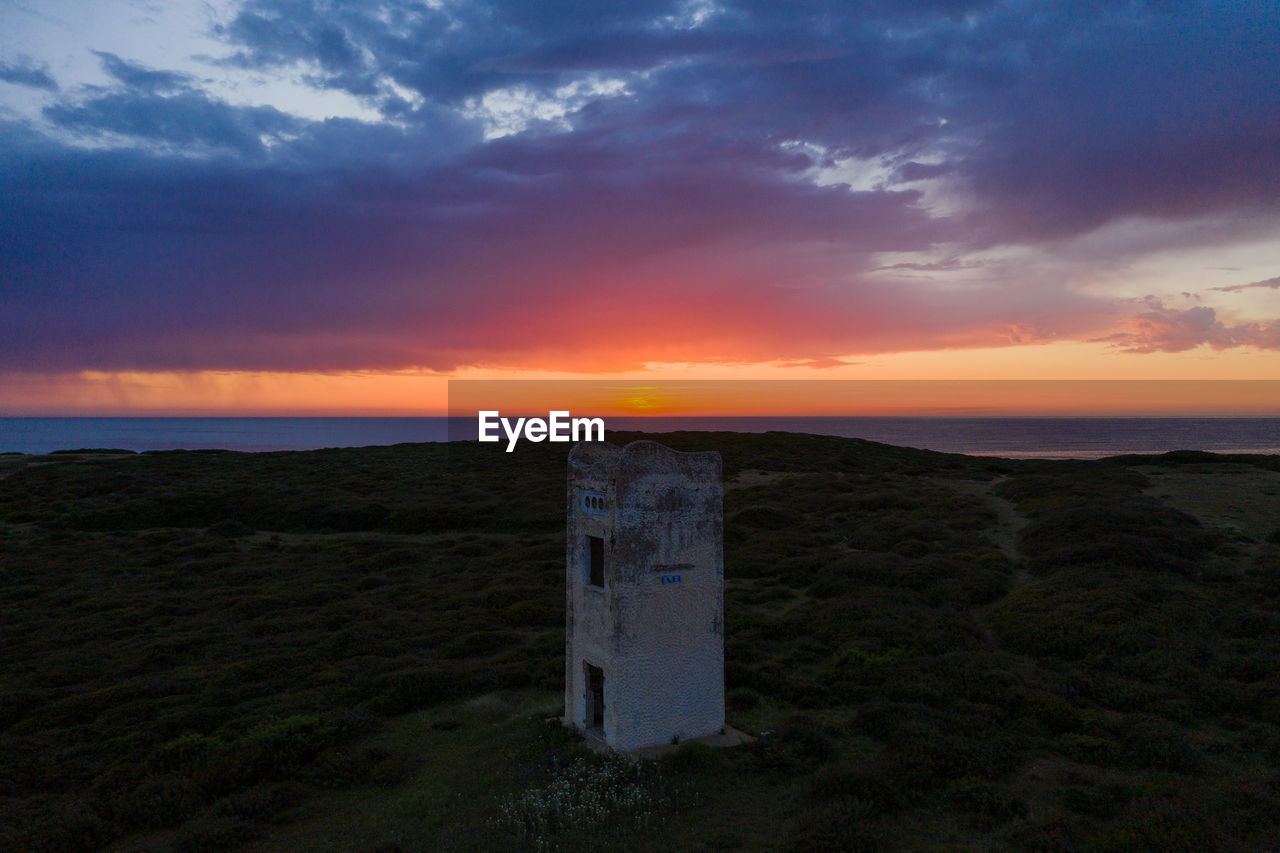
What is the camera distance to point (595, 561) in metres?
14.9

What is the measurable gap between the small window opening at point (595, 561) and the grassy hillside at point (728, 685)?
2.99m

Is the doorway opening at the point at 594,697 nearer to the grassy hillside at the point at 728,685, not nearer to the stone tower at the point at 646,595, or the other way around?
the stone tower at the point at 646,595

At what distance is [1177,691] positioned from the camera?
15.7 meters

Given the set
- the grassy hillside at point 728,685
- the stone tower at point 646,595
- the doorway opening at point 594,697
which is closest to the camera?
the grassy hillside at point 728,685

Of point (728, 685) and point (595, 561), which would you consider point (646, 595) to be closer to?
point (595, 561)

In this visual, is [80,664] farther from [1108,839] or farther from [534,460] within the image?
[534,460]

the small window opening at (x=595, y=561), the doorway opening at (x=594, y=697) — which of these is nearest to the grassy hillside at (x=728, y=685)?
the doorway opening at (x=594, y=697)

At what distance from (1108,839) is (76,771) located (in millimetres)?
17442

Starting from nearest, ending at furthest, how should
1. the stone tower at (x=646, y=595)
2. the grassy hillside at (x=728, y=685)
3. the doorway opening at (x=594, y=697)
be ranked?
the grassy hillside at (x=728, y=685)
the stone tower at (x=646, y=595)
the doorway opening at (x=594, y=697)

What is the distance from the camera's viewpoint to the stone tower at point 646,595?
13.1 metres

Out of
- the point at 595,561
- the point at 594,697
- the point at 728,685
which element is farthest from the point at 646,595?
the point at 728,685

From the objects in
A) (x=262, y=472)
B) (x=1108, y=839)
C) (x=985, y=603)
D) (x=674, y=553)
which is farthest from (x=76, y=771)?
(x=262, y=472)

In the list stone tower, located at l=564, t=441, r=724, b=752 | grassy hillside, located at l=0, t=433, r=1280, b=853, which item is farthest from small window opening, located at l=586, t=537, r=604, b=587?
grassy hillside, located at l=0, t=433, r=1280, b=853

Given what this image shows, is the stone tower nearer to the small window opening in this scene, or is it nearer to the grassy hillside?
the small window opening
